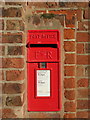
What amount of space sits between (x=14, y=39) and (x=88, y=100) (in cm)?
75

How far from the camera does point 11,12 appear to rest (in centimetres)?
142

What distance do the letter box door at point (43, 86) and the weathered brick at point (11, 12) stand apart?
15.3 inches

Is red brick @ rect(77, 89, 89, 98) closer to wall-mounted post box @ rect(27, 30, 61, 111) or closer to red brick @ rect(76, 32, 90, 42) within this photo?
wall-mounted post box @ rect(27, 30, 61, 111)

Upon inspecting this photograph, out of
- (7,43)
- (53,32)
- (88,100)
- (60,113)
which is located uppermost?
(53,32)

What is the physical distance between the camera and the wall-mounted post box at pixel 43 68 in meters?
1.55

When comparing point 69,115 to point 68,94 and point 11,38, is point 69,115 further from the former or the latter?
point 11,38

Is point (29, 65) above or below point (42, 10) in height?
below

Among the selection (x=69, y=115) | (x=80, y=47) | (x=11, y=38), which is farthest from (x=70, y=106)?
(x=11, y=38)

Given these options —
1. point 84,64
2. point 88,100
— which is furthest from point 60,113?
point 84,64

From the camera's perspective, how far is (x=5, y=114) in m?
1.44

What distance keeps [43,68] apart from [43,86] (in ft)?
0.46

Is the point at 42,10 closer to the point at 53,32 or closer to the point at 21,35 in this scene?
the point at 53,32

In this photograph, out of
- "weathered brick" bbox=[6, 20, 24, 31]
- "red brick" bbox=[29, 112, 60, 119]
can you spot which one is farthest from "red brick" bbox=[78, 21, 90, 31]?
"red brick" bbox=[29, 112, 60, 119]

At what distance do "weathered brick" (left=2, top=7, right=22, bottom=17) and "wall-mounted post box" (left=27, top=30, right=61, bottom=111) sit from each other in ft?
0.64
